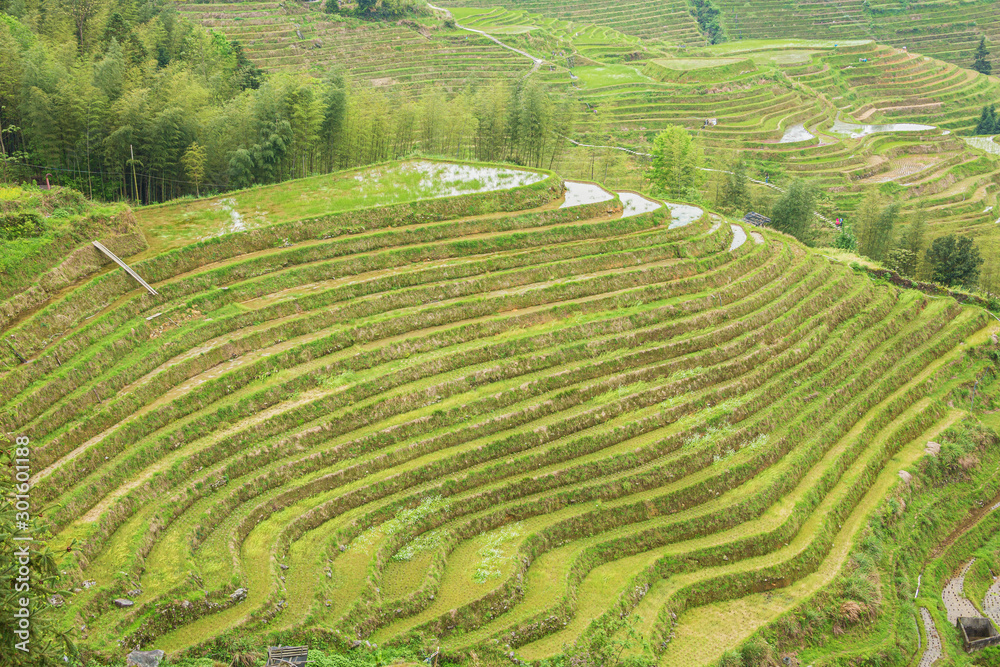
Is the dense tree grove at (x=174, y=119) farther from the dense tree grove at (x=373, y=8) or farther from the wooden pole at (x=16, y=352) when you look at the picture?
the dense tree grove at (x=373, y=8)

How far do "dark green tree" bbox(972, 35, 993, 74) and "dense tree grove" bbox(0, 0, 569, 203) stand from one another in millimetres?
66077

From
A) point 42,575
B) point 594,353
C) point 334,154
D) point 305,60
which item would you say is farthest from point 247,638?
point 305,60

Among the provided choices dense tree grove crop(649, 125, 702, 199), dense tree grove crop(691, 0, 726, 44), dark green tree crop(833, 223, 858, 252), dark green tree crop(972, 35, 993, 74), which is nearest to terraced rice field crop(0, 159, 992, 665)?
dark green tree crop(833, 223, 858, 252)

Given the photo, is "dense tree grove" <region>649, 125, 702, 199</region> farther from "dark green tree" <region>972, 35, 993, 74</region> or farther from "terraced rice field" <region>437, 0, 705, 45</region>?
"dark green tree" <region>972, 35, 993, 74</region>

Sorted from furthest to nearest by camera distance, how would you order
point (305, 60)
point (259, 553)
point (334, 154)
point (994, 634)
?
point (305, 60) < point (334, 154) < point (994, 634) < point (259, 553)

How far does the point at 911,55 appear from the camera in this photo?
8269 cm

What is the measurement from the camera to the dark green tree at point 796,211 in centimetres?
4462

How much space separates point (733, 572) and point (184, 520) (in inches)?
542

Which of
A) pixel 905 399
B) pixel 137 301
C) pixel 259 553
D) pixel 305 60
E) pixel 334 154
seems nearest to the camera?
pixel 259 553

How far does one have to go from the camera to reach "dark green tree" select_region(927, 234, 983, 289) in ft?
134

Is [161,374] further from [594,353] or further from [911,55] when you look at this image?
[911,55]

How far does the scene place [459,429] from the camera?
2184 cm

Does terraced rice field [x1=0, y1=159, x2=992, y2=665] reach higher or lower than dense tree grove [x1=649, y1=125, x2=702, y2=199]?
lower

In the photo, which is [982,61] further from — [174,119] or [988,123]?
[174,119]
